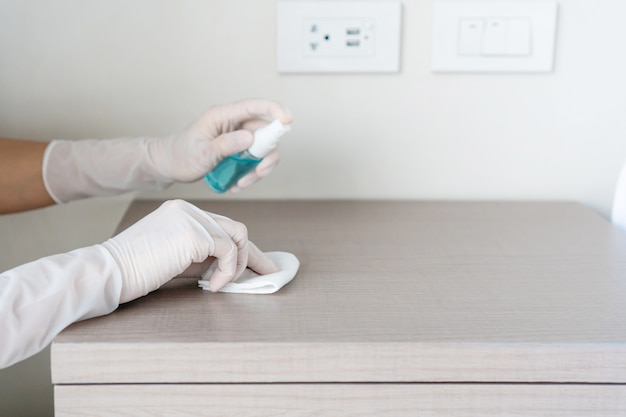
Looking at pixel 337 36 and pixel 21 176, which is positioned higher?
pixel 337 36

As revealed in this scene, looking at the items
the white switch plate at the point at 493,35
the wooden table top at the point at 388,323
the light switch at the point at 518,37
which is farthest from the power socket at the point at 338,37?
the wooden table top at the point at 388,323

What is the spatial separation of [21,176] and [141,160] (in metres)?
0.17

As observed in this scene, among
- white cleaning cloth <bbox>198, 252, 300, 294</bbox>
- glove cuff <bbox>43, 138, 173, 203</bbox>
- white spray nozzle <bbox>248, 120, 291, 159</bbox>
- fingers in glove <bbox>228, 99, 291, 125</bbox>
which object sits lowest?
white cleaning cloth <bbox>198, 252, 300, 294</bbox>

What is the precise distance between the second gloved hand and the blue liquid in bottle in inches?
8.0

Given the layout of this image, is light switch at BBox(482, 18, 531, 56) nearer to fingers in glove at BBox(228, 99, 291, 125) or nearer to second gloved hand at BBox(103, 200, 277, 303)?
fingers in glove at BBox(228, 99, 291, 125)

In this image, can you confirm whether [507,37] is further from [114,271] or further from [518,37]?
[114,271]

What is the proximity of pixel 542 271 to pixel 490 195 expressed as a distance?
38 centimetres

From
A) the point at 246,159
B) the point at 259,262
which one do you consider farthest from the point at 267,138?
the point at 259,262

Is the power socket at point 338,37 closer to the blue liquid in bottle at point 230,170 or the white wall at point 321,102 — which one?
the white wall at point 321,102


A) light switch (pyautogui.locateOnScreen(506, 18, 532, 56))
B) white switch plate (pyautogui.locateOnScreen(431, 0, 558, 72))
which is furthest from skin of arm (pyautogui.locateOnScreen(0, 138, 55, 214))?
light switch (pyautogui.locateOnScreen(506, 18, 532, 56))

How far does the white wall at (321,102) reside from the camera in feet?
3.87

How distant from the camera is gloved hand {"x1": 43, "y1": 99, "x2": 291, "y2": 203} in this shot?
1.04 m

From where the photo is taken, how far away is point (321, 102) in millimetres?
1212

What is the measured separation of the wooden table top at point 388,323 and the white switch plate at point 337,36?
12.8 inches
